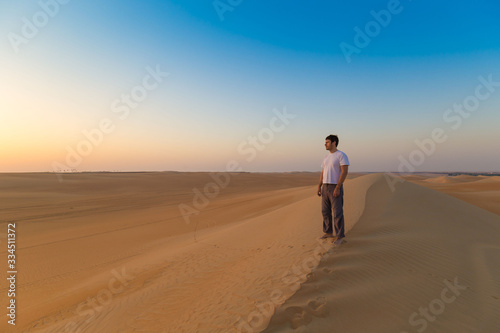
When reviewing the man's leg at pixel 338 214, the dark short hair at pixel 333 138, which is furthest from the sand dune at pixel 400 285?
the dark short hair at pixel 333 138

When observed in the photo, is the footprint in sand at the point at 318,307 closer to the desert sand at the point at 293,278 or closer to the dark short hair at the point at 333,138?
the desert sand at the point at 293,278

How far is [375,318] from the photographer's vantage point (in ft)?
10.2

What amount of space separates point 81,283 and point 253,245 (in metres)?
4.88

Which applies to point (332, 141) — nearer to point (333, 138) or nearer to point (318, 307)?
point (333, 138)

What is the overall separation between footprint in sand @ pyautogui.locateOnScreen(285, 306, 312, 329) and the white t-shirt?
295 cm

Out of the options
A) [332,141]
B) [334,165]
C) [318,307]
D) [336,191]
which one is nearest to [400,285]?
[318,307]

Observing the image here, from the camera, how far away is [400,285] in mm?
3844

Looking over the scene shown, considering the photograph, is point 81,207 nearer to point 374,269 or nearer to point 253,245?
point 253,245

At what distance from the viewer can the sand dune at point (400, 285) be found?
3.04m

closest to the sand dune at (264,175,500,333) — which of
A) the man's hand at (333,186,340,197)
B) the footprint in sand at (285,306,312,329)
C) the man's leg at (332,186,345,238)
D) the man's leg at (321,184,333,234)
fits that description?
the footprint in sand at (285,306,312,329)

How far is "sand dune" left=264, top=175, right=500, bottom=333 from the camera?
9.96 feet

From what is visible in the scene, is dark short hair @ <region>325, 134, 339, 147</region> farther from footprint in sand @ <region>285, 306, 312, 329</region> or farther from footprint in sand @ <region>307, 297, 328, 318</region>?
footprint in sand @ <region>285, 306, 312, 329</region>

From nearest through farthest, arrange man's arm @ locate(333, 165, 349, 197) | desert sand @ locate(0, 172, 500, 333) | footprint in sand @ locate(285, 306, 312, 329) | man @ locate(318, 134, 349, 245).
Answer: footprint in sand @ locate(285, 306, 312, 329), desert sand @ locate(0, 172, 500, 333), man's arm @ locate(333, 165, 349, 197), man @ locate(318, 134, 349, 245)

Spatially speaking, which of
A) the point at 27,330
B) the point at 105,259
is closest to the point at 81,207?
the point at 105,259
